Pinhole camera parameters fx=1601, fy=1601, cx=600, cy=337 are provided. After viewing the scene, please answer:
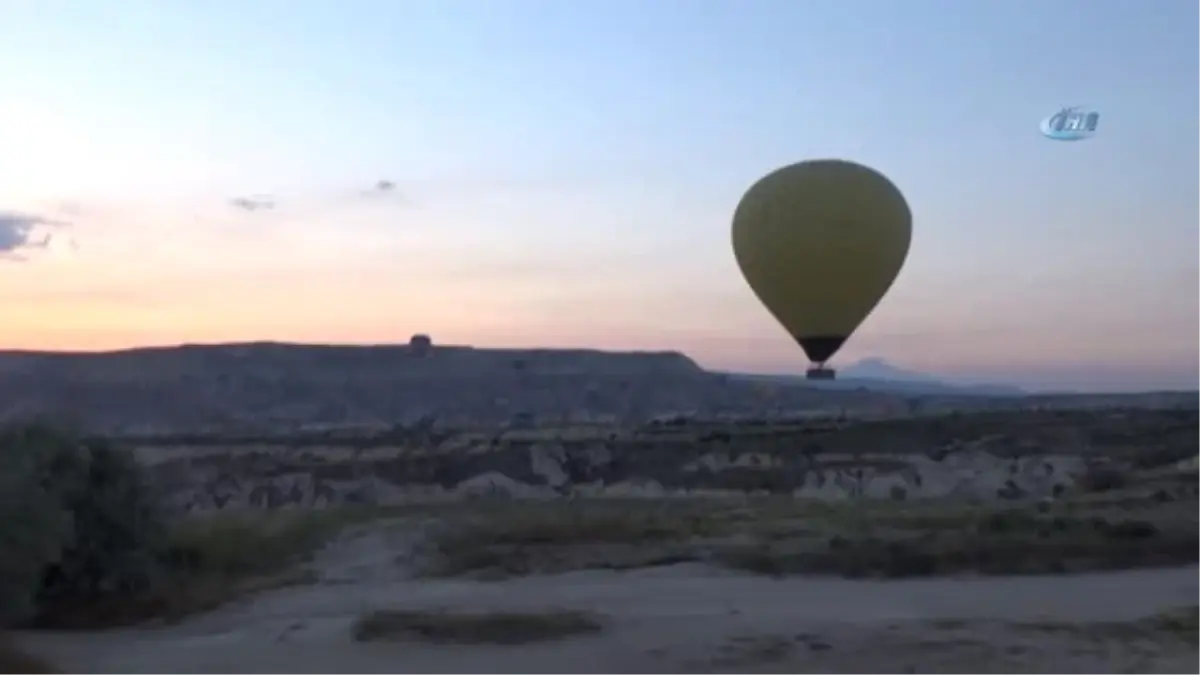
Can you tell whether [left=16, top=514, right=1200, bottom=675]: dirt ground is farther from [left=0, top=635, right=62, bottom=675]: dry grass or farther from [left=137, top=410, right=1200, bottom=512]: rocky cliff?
[left=137, top=410, right=1200, bottom=512]: rocky cliff

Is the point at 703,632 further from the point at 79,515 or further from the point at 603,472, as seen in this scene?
the point at 603,472

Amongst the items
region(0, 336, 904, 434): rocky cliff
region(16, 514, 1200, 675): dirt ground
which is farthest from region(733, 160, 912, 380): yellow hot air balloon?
region(0, 336, 904, 434): rocky cliff

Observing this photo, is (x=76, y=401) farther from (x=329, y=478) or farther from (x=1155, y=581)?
(x=1155, y=581)

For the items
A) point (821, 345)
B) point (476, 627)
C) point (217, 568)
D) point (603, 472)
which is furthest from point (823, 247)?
point (476, 627)

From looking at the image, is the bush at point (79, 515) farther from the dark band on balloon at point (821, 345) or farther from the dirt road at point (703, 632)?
the dark band on balloon at point (821, 345)

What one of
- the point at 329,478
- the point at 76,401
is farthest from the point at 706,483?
the point at 76,401

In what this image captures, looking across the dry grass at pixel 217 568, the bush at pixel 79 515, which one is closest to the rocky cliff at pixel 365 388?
the dry grass at pixel 217 568
